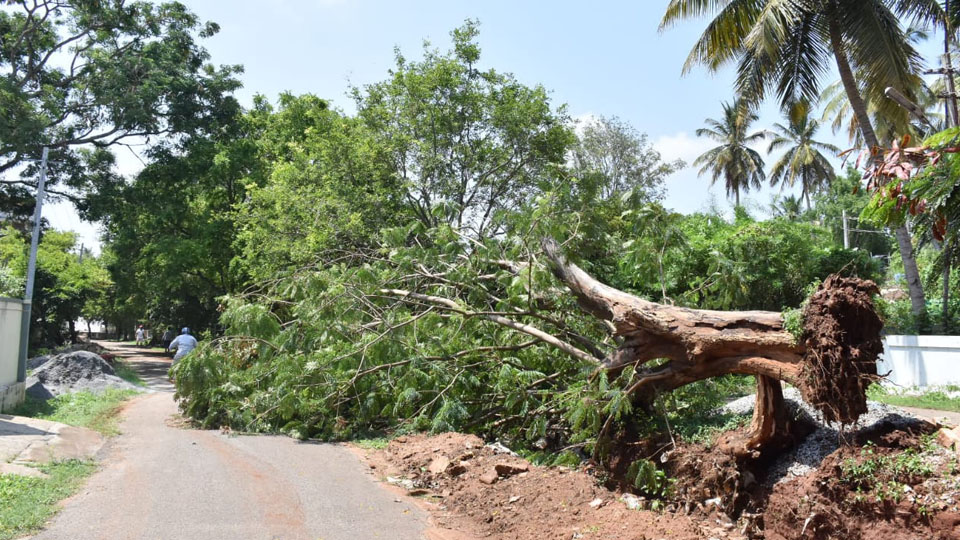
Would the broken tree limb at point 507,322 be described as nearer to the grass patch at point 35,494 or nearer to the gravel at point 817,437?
the gravel at point 817,437

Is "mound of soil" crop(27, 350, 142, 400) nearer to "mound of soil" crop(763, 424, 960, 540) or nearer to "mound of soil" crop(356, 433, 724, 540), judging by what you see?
"mound of soil" crop(356, 433, 724, 540)

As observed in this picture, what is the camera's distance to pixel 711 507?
5.23 m

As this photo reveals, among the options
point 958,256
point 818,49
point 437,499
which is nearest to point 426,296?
point 437,499

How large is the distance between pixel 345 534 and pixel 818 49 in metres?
14.5

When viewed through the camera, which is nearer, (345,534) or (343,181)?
(345,534)

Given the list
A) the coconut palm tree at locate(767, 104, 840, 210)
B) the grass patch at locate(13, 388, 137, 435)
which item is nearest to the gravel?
the grass patch at locate(13, 388, 137, 435)

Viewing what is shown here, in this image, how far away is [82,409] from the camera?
448 inches

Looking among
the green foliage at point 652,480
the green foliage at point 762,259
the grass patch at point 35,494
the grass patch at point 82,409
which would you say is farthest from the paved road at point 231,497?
the green foliage at point 762,259

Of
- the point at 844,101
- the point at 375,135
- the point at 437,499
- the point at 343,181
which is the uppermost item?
the point at 844,101

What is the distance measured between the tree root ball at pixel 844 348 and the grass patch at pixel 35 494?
563 centimetres

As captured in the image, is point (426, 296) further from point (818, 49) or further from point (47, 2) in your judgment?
point (47, 2)

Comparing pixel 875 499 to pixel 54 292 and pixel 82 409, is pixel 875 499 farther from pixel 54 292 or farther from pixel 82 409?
pixel 54 292

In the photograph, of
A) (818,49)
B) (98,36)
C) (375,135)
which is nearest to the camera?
(818,49)

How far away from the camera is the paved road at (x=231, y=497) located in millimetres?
5059
